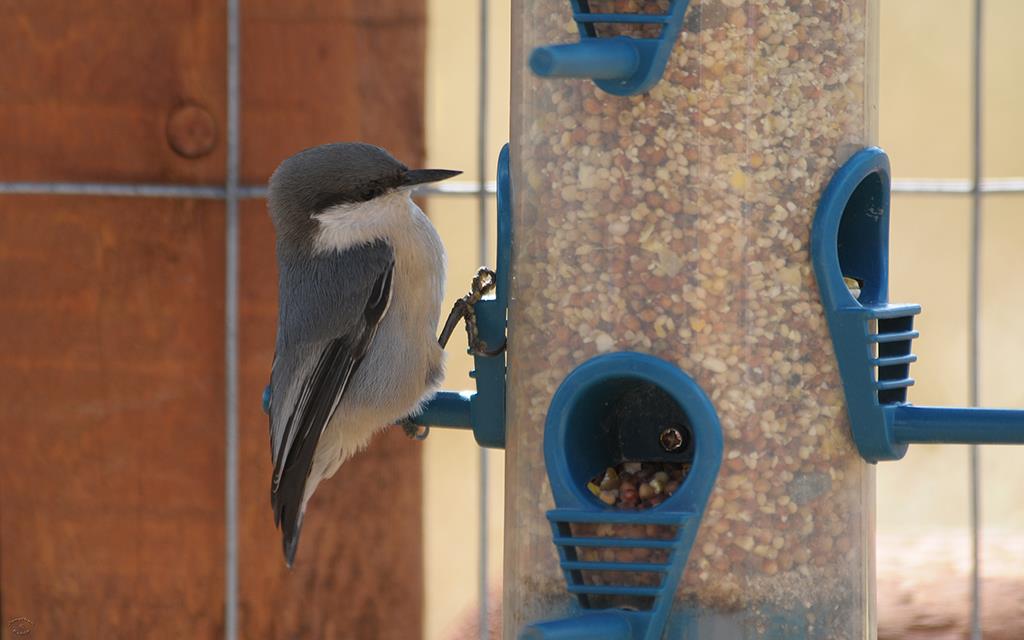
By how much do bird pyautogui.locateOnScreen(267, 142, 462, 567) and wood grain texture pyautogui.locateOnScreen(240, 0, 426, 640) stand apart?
15 cm

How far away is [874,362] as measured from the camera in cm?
310

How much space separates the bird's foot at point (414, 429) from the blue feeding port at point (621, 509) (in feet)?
2.96

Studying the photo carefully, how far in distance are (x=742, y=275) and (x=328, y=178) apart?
4.16 ft

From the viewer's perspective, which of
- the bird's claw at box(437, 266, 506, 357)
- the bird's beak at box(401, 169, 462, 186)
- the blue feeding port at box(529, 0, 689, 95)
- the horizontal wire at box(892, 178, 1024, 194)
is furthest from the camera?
the horizontal wire at box(892, 178, 1024, 194)

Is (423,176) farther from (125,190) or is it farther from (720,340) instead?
(720,340)

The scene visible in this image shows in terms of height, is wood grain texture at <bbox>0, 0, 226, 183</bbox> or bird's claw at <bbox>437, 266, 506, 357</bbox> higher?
wood grain texture at <bbox>0, 0, 226, 183</bbox>

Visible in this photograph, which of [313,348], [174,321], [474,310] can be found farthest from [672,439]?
[174,321]

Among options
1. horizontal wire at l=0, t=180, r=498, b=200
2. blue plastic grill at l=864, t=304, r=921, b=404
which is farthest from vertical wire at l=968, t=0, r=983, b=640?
horizontal wire at l=0, t=180, r=498, b=200

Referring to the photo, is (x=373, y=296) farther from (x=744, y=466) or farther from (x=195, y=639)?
(x=744, y=466)

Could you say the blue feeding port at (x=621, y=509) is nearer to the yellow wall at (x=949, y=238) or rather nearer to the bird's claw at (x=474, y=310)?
the bird's claw at (x=474, y=310)

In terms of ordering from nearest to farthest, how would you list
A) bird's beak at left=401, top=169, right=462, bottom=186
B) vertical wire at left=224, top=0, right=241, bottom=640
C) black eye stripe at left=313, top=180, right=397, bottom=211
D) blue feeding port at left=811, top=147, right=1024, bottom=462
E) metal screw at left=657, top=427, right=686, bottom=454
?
blue feeding port at left=811, top=147, right=1024, bottom=462, metal screw at left=657, top=427, right=686, bottom=454, bird's beak at left=401, top=169, right=462, bottom=186, black eye stripe at left=313, top=180, right=397, bottom=211, vertical wire at left=224, top=0, right=241, bottom=640

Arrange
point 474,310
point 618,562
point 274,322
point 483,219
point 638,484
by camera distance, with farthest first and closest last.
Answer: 1. point 483,219
2. point 274,322
3. point 474,310
4. point 638,484
5. point 618,562

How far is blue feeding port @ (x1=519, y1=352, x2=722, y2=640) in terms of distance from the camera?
2.95 m

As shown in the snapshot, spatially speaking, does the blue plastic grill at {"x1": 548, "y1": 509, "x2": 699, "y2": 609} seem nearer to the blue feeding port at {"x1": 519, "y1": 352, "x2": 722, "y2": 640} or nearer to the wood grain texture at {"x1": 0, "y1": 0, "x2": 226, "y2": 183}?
the blue feeding port at {"x1": 519, "y1": 352, "x2": 722, "y2": 640}
